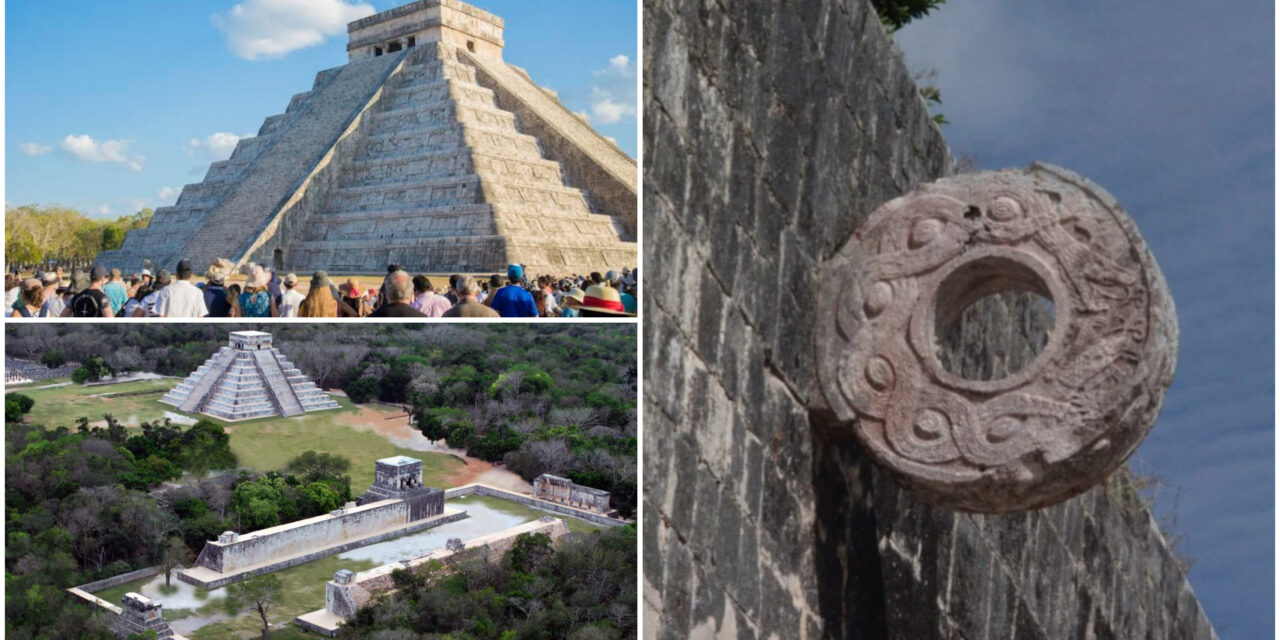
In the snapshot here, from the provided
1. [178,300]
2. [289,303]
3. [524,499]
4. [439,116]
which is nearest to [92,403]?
[178,300]

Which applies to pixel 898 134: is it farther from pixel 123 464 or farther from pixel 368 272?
pixel 368 272

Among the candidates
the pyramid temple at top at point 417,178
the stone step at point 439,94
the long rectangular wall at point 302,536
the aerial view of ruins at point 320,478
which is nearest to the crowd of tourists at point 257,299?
the aerial view of ruins at point 320,478

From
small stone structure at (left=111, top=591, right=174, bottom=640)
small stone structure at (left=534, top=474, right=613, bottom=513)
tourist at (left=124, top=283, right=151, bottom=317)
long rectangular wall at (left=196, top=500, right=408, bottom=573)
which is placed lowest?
small stone structure at (left=111, top=591, right=174, bottom=640)

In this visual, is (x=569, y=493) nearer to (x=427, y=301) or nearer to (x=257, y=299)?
(x=427, y=301)

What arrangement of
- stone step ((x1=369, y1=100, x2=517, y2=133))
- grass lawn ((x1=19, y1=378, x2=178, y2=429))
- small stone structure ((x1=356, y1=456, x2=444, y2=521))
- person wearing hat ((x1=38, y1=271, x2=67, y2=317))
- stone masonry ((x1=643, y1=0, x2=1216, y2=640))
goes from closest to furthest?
stone masonry ((x1=643, y1=0, x2=1216, y2=640)) < grass lawn ((x1=19, y1=378, x2=178, y2=429)) < small stone structure ((x1=356, y1=456, x2=444, y2=521)) < person wearing hat ((x1=38, y1=271, x2=67, y2=317)) < stone step ((x1=369, y1=100, x2=517, y2=133))

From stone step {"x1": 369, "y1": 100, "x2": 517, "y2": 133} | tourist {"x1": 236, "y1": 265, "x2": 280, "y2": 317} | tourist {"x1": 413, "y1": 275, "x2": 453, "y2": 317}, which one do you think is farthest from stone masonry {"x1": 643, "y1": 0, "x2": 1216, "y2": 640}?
stone step {"x1": 369, "y1": 100, "x2": 517, "y2": 133}

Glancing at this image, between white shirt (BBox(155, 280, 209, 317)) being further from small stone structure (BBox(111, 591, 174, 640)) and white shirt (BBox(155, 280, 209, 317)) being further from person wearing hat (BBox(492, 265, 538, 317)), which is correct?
small stone structure (BBox(111, 591, 174, 640))

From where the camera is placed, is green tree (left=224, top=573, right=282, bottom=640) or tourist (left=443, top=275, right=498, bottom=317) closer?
green tree (left=224, top=573, right=282, bottom=640)

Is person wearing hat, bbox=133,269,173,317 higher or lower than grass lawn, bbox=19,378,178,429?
higher
